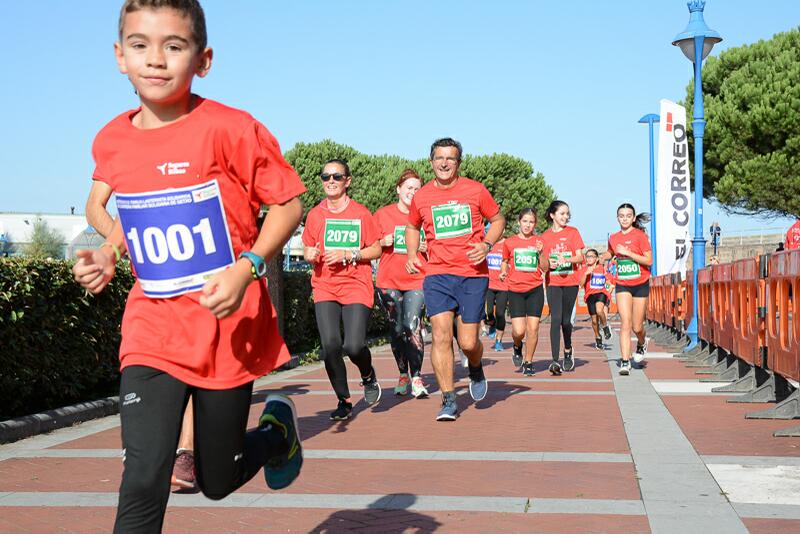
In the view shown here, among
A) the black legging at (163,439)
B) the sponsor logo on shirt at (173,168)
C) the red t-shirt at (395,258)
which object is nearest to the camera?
the black legging at (163,439)

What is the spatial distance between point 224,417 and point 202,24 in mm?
1288

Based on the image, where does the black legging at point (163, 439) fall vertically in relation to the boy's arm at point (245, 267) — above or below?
below

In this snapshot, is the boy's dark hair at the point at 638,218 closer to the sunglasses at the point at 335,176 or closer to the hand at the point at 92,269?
the sunglasses at the point at 335,176

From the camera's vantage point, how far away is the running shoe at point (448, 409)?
878cm

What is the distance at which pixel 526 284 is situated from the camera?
13.2m

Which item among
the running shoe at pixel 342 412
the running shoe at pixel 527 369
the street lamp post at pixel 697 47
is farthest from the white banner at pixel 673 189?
the running shoe at pixel 342 412

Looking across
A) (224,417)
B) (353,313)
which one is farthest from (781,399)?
(224,417)

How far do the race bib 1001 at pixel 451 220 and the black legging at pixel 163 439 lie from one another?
5.37 meters

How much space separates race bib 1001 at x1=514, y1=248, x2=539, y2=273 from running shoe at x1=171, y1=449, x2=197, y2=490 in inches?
384

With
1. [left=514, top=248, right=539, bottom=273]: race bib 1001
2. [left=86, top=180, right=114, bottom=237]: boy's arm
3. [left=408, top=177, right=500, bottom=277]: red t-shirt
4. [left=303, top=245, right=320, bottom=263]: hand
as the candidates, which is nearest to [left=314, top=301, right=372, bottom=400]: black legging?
[left=303, top=245, right=320, bottom=263]: hand

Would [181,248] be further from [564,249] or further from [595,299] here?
[595,299]

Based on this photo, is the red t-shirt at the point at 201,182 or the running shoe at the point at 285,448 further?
the running shoe at the point at 285,448

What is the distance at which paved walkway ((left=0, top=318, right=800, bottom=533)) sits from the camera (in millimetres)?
5188

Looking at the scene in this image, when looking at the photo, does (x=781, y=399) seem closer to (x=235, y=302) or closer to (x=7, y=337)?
(x=7, y=337)
